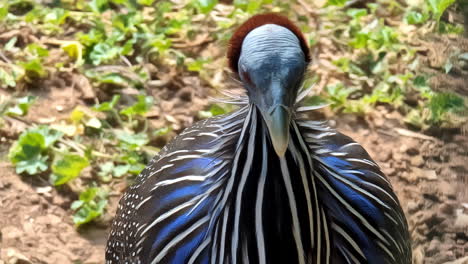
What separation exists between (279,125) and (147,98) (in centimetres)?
187

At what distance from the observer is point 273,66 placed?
1.34 m

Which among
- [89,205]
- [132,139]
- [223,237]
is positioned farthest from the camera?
[132,139]

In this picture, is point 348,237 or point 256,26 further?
point 348,237

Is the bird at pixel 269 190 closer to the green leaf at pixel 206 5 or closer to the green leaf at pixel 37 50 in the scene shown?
the green leaf at pixel 37 50

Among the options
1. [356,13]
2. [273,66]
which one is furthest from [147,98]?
[273,66]

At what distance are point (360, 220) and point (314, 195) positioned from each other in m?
0.21

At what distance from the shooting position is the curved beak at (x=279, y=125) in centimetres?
131

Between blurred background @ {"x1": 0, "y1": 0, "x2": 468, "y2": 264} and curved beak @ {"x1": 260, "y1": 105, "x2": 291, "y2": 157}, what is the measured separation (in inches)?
35.9

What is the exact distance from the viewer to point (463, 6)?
124 cm

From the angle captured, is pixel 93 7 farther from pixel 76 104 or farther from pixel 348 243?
pixel 348 243

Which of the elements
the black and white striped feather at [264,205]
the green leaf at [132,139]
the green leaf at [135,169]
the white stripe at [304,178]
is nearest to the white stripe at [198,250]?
the black and white striped feather at [264,205]

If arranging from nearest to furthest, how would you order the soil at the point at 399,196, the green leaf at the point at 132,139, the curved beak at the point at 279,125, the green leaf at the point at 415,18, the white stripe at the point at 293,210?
the curved beak at the point at 279,125 < the white stripe at the point at 293,210 < the soil at the point at 399,196 < the green leaf at the point at 132,139 < the green leaf at the point at 415,18

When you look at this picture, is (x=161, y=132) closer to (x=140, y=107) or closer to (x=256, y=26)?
(x=140, y=107)

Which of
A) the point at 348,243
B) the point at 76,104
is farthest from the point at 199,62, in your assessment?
the point at 348,243
